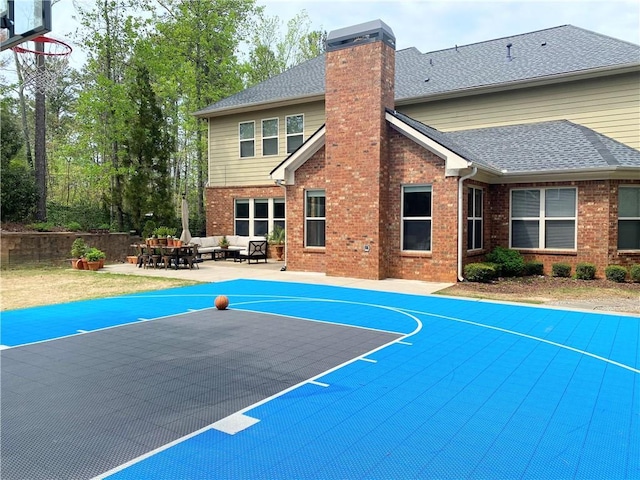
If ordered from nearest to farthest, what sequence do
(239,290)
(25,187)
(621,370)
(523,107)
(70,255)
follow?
(621,370)
(239,290)
(523,107)
(70,255)
(25,187)

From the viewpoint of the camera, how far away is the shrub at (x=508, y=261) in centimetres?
1496

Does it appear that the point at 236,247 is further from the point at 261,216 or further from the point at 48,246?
the point at 48,246

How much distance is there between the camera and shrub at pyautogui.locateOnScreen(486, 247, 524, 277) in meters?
15.0

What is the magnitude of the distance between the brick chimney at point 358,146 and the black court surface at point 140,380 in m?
6.32

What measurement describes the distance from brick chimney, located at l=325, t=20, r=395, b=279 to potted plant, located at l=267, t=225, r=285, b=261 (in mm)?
5522

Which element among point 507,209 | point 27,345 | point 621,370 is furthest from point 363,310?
point 507,209

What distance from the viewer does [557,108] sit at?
16922mm

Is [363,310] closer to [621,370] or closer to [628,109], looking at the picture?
[621,370]

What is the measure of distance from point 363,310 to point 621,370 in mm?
4963

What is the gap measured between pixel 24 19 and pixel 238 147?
16.9 metres

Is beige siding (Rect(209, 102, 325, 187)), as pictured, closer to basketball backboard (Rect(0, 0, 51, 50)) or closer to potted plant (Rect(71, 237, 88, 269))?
potted plant (Rect(71, 237, 88, 269))

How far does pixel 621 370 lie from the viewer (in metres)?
6.06

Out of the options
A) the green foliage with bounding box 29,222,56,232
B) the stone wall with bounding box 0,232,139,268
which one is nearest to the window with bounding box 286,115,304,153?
the stone wall with bounding box 0,232,139,268

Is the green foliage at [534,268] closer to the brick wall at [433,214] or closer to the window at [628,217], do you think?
the window at [628,217]
